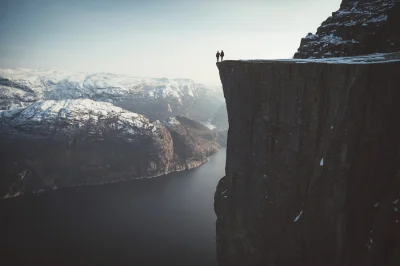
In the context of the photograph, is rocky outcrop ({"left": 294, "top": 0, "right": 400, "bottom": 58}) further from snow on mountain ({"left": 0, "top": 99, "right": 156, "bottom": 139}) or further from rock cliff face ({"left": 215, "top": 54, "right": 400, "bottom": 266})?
snow on mountain ({"left": 0, "top": 99, "right": 156, "bottom": 139})

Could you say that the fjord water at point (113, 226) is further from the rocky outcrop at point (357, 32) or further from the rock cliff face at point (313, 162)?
the rocky outcrop at point (357, 32)

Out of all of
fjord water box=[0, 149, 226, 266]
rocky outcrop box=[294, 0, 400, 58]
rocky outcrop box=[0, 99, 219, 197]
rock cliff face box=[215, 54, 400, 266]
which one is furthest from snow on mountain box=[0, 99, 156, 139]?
rocky outcrop box=[294, 0, 400, 58]

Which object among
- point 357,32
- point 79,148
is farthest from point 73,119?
point 357,32

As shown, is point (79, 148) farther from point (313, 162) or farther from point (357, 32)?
point (357, 32)

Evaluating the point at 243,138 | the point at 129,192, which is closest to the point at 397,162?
the point at 243,138

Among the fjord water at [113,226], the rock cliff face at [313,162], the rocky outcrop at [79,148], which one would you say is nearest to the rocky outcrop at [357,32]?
the rock cliff face at [313,162]

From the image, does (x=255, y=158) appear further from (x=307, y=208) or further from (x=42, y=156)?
(x=42, y=156)
